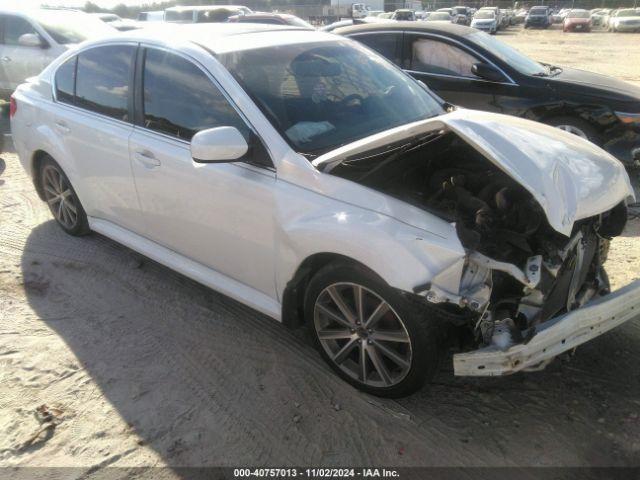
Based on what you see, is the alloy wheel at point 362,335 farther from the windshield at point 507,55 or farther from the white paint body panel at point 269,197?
the windshield at point 507,55

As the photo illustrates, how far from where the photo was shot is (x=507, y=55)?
21.7 ft

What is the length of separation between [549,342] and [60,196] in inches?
162

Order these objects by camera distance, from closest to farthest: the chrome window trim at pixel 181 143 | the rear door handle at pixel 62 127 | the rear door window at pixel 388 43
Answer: the chrome window trim at pixel 181 143
the rear door handle at pixel 62 127
the rear door window at pixel 388 43

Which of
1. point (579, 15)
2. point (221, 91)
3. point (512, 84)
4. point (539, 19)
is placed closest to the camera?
point (221, 91)

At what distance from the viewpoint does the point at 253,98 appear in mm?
3049

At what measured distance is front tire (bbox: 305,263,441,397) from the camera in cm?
258

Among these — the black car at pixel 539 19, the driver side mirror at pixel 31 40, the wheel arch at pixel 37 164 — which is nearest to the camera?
the wheel arch at pixel 37 164

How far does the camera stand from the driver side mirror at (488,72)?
6.30m

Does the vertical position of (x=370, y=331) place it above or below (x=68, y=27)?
below

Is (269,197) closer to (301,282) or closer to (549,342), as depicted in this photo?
(301,282)

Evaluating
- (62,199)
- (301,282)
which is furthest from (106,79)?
(301,282)

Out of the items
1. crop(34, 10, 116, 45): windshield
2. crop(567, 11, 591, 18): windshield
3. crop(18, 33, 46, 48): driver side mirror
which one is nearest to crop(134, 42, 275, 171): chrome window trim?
crop(34, 10, 116, 45): windshield

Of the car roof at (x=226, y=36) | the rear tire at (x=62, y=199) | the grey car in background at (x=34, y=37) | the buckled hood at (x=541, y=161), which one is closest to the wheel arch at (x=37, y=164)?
the rear tire at (x=62, y=199)

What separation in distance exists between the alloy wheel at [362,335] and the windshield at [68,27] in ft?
25.7
